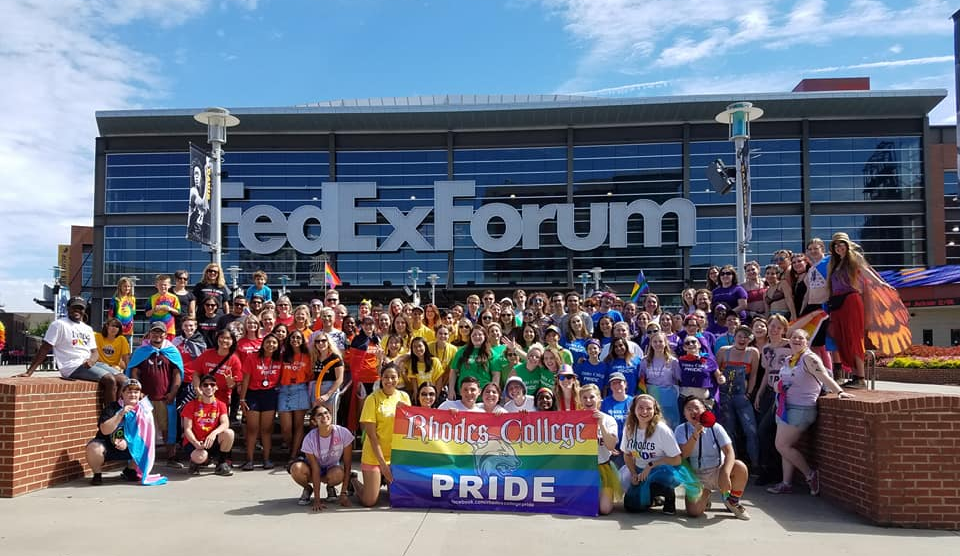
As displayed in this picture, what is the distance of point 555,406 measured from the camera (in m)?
7.70

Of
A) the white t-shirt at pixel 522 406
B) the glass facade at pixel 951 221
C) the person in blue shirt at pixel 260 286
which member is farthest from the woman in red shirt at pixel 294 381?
the glass facade at pixel 951 221

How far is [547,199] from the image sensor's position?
39.6 m

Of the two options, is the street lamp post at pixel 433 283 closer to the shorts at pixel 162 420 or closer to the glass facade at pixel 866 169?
the glass facade at pixel 866 169

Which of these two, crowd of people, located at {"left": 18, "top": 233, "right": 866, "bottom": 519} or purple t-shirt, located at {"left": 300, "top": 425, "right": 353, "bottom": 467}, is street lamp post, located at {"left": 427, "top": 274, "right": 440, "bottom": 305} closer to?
crowd of people, located at {"left": 18, "top": 233, "right": 866, "bottom": 519}

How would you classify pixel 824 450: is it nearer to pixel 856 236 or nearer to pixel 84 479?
pixel 84 479

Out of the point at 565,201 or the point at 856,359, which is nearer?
the point at 856,359

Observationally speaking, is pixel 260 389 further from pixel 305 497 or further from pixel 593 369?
pixel 593 369

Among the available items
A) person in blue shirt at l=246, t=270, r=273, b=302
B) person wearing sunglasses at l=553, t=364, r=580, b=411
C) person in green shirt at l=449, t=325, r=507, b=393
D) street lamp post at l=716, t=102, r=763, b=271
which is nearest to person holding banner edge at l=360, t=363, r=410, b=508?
person in green shirt at l=449, t=325, r=507, b=393

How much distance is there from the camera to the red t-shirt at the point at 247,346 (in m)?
9.11

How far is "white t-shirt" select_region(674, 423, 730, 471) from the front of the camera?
6.82 metres

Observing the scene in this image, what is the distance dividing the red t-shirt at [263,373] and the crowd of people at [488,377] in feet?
0.06

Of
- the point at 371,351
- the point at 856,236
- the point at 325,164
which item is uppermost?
the point at 325,164

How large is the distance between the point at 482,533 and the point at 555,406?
196cm

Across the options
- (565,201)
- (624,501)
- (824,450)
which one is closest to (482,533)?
(624,501)
